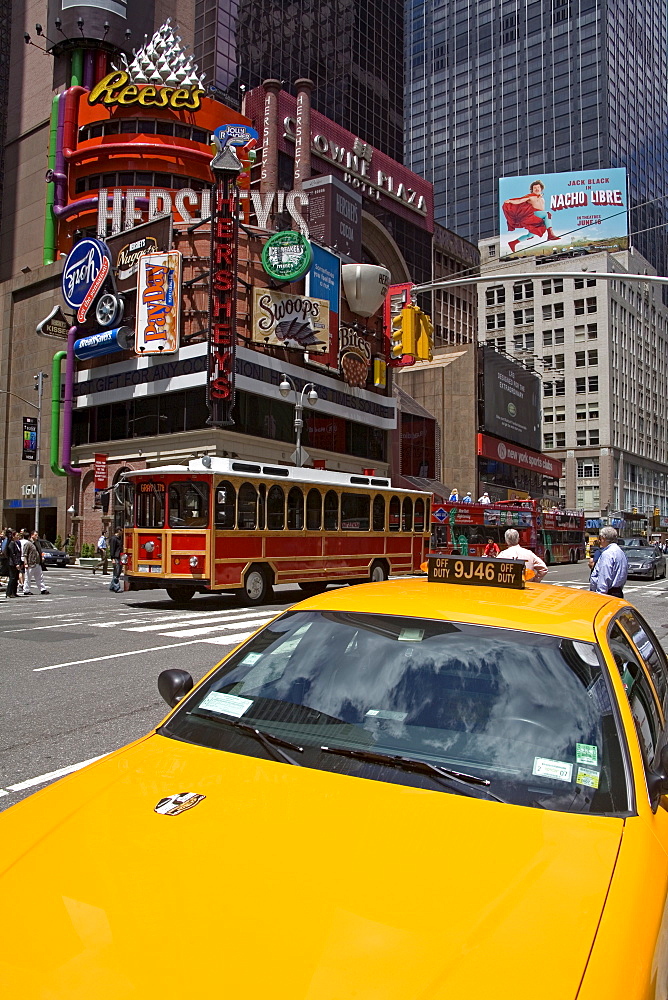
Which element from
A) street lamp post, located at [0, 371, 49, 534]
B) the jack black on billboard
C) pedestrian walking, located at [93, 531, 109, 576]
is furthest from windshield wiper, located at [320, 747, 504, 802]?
the jack black on billboard

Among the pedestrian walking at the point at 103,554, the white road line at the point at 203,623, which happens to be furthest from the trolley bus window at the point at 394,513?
the pedestrian walking at the point at 103,554

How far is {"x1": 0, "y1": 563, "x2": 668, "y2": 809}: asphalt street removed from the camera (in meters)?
6.07

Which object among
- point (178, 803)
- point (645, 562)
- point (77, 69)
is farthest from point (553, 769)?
point (77, 69)

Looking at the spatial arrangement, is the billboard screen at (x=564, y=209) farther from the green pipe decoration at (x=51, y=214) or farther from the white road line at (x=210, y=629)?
the white road line at (x=210, y=629)

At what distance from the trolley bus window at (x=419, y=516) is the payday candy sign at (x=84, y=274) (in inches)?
901

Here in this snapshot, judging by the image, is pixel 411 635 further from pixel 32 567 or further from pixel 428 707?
pixel 32 567

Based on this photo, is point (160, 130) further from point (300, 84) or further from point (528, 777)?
point (528, 777)

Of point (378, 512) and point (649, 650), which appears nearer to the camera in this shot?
point (649, 650)

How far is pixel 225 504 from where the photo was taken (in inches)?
694

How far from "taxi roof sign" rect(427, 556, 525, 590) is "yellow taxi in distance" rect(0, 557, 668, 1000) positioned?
0.23m

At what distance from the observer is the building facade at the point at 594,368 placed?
101062mm

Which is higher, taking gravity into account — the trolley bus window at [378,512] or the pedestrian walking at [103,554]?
the trolley bus window at [378,512]

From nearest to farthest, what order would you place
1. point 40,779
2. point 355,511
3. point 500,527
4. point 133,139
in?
point 40,779 < point 355,511 < point 500,527 < point 133,139

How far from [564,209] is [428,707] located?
117698mm
